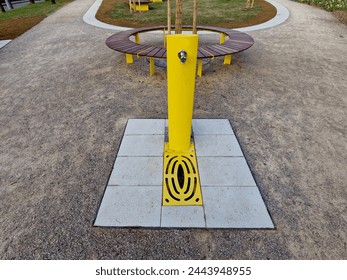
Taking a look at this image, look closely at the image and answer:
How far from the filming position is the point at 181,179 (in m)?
3.13

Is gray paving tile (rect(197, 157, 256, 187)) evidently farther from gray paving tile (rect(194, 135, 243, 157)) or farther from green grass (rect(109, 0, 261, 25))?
green grass (rect(109, 0, 261, 25))

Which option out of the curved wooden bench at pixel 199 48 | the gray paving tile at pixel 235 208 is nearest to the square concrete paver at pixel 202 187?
the gray paving tile at pixel 235 208

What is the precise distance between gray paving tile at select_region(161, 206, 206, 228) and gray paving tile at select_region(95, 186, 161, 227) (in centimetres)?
9

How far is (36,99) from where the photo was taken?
5043 millimetres

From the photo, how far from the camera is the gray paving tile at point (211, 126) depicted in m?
3.95

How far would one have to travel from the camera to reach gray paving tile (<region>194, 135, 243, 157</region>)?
351 cm

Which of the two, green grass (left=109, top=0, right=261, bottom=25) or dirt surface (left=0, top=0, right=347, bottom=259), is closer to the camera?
dirt surface (left=0, top=0, right=347, bottom=259)

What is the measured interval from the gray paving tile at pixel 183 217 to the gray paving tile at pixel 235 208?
0.29ft

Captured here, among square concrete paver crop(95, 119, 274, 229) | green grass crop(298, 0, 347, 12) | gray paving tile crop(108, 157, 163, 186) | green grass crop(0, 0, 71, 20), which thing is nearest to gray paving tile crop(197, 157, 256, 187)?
square concrete paver crop(95, 119, 274, 229)

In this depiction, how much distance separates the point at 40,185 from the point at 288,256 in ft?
10.3

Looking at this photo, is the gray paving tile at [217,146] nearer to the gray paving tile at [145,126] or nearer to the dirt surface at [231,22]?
the gray paving tile at [145,126]

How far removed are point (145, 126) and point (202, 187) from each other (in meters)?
1.64
